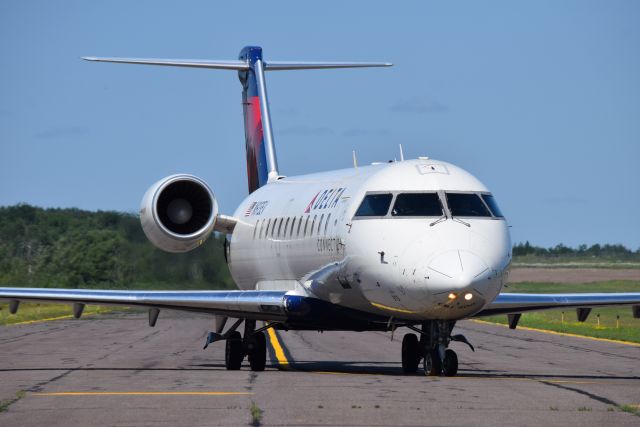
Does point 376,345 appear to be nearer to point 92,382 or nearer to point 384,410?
point 92,382

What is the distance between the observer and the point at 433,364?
2103 centimetres

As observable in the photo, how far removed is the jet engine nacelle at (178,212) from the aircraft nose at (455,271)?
7890mm

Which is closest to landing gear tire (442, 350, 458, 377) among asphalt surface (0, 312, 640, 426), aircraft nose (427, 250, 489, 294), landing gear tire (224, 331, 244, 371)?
asphalt surface (0, 312, 640, 426)

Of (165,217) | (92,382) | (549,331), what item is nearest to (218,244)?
(549,331)

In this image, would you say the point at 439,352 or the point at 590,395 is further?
the point at 439,352

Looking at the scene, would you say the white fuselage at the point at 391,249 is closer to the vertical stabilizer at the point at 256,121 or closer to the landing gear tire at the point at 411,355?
the landing gear tire at the point at 411,355

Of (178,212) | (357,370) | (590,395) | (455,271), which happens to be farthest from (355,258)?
(178,212)

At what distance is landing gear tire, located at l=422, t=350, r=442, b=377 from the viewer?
21.0 meters

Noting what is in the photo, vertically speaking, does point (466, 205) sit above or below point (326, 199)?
below

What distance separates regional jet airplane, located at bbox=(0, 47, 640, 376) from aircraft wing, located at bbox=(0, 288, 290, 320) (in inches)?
1.0

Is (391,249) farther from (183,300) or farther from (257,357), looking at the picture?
(257,357)

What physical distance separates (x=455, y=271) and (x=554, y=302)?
4751 mm

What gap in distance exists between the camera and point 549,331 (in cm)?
4322

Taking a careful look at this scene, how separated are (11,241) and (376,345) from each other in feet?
141
